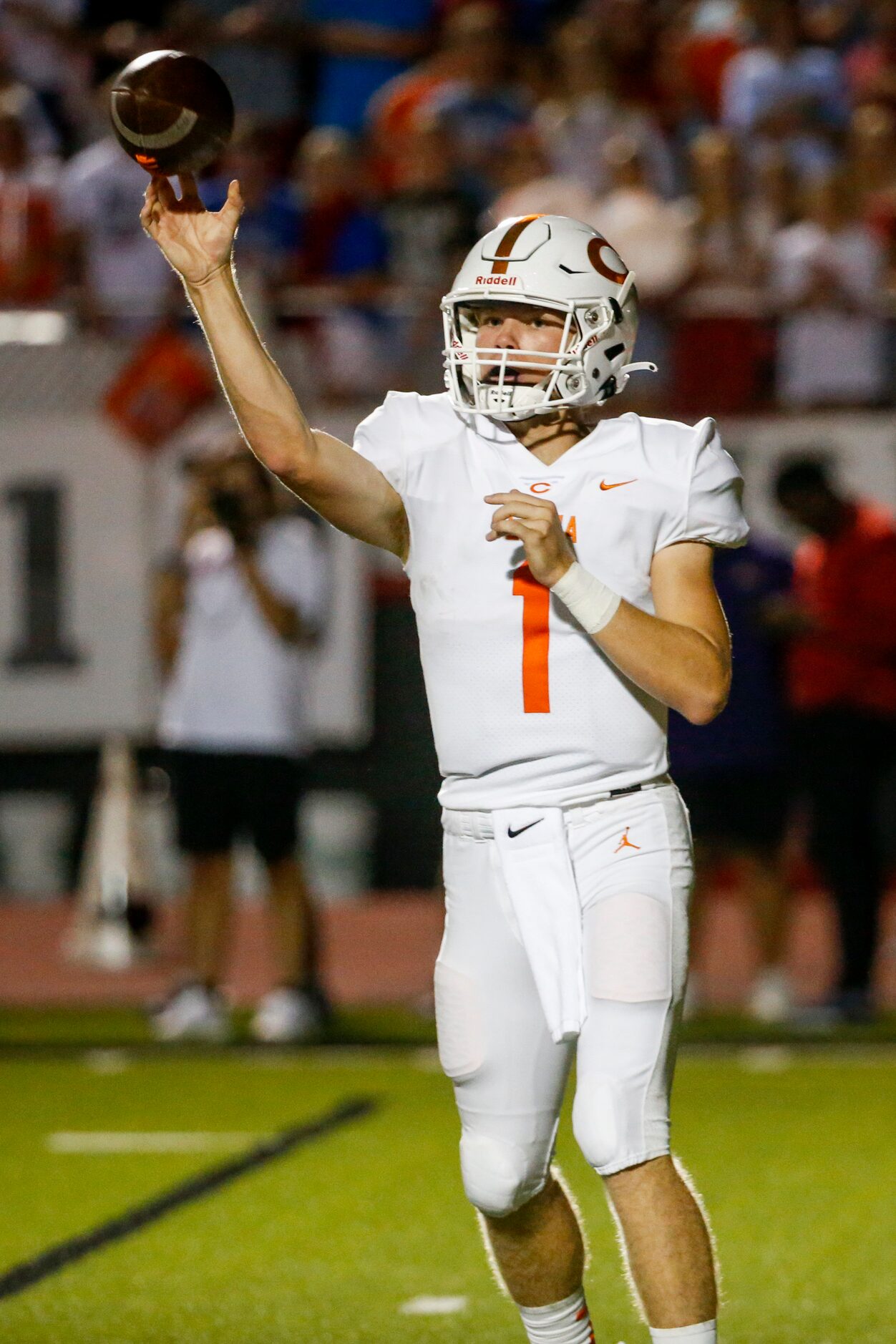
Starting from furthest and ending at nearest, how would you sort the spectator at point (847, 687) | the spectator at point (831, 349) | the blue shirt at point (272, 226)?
the blue shirt at point (272, 226)
the spectator at point (831, 349)
the spectator at point (847, 687)

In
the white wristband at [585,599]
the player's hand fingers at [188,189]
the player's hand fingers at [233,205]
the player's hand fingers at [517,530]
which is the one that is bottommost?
the white wristband at [585,599]

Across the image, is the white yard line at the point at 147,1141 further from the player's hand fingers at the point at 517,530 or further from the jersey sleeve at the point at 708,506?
the player's hand fingers at the point at 517,530

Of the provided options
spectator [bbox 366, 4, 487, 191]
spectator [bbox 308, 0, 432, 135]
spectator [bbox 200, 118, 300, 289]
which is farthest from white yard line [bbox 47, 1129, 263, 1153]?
spectator [bbox 308, 0, 432, 135]

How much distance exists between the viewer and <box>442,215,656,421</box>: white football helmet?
131 inches

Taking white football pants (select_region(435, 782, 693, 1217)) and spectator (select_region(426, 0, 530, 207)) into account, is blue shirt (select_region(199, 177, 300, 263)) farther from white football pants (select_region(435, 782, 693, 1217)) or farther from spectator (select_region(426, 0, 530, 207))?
white football pants (select_region(435, 782, 693, 1217))

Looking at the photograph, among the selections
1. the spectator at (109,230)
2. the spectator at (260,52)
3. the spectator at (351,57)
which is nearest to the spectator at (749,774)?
the spectator at (109,230)

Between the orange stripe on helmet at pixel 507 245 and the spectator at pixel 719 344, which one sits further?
the spectator at pixel 719 344

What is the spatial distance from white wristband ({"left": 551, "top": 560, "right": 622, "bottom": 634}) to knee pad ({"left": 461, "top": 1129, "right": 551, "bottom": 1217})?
0.78 metres

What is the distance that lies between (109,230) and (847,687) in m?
4.16

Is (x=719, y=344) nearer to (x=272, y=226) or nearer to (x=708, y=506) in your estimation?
(x=272, y=226)

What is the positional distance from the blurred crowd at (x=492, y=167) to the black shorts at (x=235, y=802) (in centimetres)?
217

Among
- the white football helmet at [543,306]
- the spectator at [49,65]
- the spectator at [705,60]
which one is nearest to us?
the white football helmet at [543,306]

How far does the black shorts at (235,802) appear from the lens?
7.22m

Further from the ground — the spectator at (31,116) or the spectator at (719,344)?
the spectator at (31,116)
